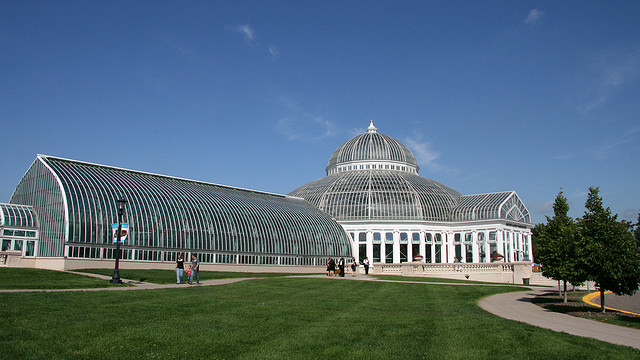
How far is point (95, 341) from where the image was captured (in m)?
12.8

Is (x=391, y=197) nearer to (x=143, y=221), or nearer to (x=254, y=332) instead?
(x=143, y=221)

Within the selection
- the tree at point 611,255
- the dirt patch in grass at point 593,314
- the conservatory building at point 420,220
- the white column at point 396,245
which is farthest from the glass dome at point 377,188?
the tree at point 611,255

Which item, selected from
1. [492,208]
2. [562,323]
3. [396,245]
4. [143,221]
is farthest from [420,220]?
[562,323]

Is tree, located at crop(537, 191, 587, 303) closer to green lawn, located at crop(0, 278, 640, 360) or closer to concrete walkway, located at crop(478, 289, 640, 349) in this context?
concrete walkway, located at crop(478, 289, 640, 349)

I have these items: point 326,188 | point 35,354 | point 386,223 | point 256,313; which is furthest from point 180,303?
point 326,188

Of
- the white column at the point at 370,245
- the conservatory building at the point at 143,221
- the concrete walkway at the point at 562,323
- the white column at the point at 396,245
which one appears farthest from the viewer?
the white column at the point at 396,245

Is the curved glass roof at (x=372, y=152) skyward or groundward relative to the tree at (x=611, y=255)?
skyward

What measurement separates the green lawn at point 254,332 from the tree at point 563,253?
612cm

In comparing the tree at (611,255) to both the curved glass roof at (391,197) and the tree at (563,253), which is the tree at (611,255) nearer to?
the tree at (563,253)

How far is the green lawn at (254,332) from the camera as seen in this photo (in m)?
12.5

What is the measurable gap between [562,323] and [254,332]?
1171 cm

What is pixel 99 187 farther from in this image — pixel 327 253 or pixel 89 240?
pixel 327 253

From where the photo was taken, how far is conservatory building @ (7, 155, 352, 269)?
48.2m

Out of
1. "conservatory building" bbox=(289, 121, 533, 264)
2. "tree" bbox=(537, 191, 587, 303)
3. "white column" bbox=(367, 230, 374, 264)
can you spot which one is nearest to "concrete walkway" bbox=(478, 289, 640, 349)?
"tree" bbox=(537, 191, 587, 303)
